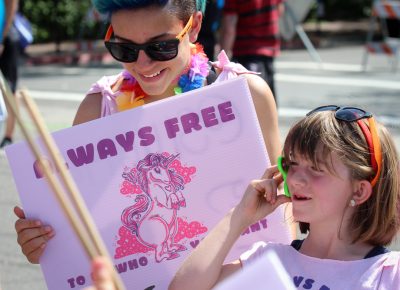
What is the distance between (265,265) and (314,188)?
871 mm

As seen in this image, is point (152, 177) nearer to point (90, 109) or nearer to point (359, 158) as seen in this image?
point (90, 109)

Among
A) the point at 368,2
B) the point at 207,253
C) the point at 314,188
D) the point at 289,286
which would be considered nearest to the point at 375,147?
the point at 314,188

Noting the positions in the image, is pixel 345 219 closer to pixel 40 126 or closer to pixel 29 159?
pixel 29 159

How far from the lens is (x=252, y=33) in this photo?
6.12 metres

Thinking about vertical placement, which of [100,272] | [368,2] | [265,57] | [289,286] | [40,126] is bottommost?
[368,2]

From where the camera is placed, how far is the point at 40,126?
1046mm

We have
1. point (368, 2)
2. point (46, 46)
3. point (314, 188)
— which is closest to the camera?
point (314, 188)

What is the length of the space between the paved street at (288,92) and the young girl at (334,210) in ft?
7.33

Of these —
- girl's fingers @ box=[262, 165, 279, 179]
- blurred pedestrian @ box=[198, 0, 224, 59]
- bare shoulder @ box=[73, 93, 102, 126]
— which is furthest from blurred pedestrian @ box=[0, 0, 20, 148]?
girl's fingers @ box=[262, 165, 279, 179]

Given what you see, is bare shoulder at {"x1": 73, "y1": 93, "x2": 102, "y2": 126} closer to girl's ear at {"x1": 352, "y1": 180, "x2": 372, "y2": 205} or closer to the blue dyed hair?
the blue dyed hair

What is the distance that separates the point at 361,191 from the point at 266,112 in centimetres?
51

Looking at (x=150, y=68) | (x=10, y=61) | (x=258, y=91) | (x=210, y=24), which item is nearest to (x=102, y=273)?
(x=150, y=68)

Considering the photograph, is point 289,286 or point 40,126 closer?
point 40,126

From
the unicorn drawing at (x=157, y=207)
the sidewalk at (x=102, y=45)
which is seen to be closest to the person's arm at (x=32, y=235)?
the unicorn drawing at (x=157, y=207)
